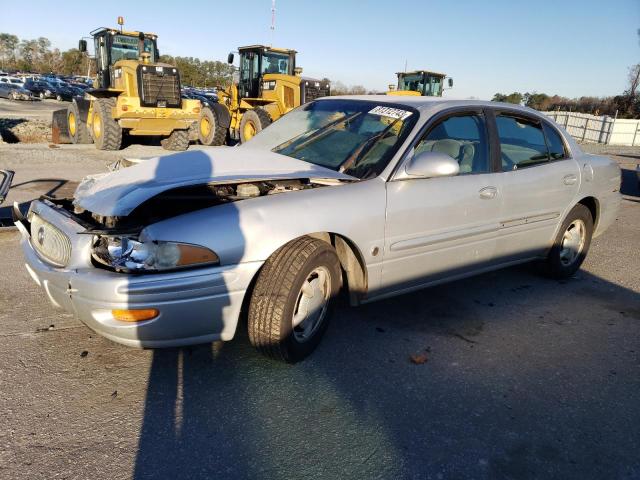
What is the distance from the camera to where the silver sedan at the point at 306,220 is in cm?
257

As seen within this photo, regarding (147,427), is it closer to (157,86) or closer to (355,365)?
(355,365)

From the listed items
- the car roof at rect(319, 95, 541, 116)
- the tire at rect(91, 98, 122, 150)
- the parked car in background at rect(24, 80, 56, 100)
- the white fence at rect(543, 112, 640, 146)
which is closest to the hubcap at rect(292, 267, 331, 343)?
the car roof at rect(319, 95, 541, 116)

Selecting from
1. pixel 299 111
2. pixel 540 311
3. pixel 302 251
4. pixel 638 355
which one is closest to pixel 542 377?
pixel 638 355

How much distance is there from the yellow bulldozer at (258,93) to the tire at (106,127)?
233 centimetres

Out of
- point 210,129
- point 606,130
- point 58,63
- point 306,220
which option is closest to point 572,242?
point 306,220

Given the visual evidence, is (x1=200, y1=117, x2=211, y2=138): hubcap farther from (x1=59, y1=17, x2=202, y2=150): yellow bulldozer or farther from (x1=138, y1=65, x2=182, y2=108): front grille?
(x1=138, y1=65, x2=182, y2=108): front grille

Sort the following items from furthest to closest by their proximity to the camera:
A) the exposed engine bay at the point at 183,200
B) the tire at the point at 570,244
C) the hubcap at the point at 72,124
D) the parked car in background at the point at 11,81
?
the parked car in background at the point at 11,81 < the hubcap at the point at 72,124 < the tire at the point at 570,244 < the exposed engine bay at the point at 183,200

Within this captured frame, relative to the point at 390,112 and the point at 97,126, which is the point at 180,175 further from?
the point at 97,126

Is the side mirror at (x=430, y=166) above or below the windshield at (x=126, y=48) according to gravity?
below

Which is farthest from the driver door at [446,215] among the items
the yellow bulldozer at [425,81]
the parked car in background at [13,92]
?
the parked car in background at [13,92]

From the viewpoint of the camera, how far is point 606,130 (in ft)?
98.4

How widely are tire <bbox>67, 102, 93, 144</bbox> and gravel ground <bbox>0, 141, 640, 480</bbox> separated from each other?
11.3 metres

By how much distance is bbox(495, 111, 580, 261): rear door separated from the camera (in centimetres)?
404

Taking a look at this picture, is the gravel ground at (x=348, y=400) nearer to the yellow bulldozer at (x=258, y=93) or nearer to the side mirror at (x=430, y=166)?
the side mirror at (x=430, y=166)
